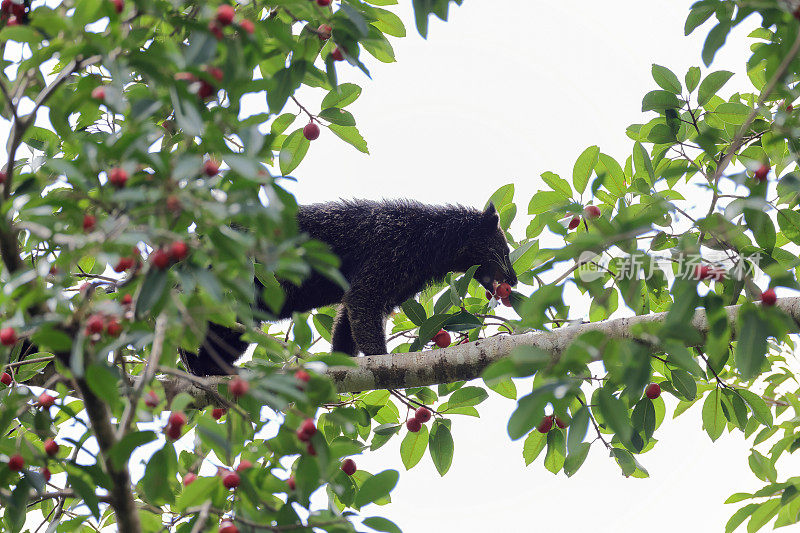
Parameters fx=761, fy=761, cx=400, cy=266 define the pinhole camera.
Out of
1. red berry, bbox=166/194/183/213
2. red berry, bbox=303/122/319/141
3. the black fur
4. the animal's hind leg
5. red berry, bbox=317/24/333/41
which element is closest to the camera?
red berry, bbox=166/194/183/213

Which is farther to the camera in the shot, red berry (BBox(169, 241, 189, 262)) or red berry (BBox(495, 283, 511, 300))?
Result: red berry (BBox(495, 283, 511, 300))

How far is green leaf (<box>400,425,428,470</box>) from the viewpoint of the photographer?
13.3ft

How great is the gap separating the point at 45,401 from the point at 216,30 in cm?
158

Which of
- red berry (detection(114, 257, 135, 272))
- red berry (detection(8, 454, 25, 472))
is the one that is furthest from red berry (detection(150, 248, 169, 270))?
red berry (detection(8, 454, 25, 472))

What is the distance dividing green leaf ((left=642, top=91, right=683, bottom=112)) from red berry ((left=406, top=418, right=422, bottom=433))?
6.56ft

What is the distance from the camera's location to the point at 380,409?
166 inches

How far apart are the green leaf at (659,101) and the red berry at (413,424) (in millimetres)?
1998

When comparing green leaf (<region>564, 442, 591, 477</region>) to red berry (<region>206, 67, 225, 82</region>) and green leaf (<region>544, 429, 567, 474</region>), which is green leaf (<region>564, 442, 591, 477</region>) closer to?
green leaf (<region>544, 429, 567, 474</region>)

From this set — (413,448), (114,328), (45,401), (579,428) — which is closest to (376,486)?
(579,428)

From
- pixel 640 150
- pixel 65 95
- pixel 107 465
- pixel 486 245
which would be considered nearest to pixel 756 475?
pixel 640 150

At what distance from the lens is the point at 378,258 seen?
5129 millimetres

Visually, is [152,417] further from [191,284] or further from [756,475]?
[756,475]

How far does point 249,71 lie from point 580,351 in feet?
4.46

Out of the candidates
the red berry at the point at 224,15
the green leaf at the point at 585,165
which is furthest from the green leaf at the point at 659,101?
the red berry at the point at 224,15
